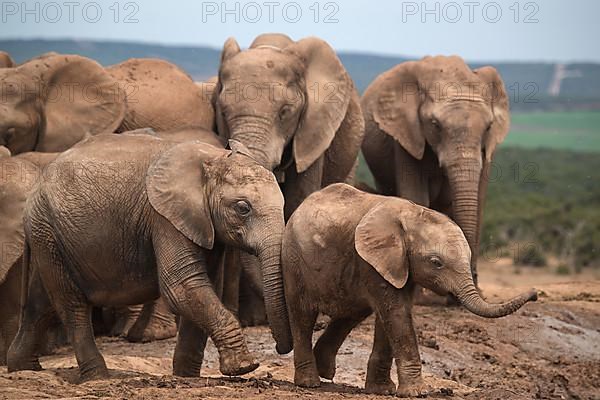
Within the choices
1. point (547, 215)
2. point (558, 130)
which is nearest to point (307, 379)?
point (547, 215)

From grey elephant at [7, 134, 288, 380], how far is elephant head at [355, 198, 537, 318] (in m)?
0.55

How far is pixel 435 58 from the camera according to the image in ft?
44.6

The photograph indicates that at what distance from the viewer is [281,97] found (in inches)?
443

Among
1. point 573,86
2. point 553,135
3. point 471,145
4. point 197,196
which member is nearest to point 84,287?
point 197,196

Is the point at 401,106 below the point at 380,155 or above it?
above

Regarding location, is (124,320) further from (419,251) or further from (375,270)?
(419,251)

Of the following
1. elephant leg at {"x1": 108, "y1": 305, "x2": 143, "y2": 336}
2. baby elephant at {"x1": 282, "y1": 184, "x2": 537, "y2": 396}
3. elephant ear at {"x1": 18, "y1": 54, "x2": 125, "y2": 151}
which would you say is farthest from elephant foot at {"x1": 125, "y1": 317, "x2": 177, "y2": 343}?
baby elephant at {"x1": 282, "y1": 184, "x2": 537, "y2": 396}

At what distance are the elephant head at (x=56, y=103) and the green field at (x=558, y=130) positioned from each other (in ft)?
227

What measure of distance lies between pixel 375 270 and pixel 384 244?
16cm

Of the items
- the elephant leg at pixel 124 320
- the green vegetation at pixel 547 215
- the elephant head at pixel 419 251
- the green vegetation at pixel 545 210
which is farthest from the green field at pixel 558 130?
the elephant head at pixel 419 251

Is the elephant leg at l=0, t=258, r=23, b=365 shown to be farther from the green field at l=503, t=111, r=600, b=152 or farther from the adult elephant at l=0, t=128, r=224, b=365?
the green field at l=503, t=111, r=600, b=152

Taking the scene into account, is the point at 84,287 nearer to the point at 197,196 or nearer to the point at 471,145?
the point at 197,196

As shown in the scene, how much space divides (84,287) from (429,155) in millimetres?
4920

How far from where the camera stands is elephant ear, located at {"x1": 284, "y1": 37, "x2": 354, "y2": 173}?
1155 centimetres
